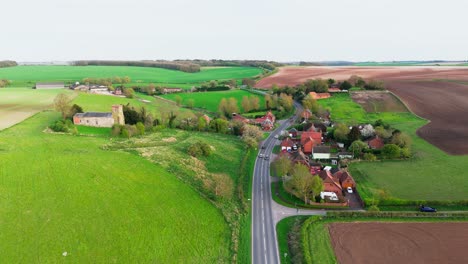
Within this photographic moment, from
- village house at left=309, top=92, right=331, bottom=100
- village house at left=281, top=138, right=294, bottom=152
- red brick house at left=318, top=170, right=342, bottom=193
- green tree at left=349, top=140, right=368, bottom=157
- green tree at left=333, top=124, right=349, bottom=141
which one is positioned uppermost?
village house at left=309, top=92, right=331, bottom=100

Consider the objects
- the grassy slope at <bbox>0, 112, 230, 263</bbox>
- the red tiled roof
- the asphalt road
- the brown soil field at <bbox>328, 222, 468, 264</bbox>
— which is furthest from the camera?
the red tiled roof

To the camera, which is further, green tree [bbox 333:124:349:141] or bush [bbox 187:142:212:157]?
green tree [bbox 333:124:349:141]

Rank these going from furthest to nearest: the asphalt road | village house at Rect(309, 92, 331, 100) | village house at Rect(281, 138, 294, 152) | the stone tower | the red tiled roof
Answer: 1. village house at Rect(309, 92, 331, 100)
2. village house at Rect(281, 138, 294, 152)
3. the stone tower
4. the red tiled roof
5. the asphalt road

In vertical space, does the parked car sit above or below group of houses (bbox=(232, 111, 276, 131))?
below

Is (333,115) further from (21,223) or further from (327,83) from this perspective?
(21,223)

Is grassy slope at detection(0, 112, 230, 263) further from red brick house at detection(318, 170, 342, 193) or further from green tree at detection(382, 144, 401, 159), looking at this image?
green tree at detection(382, 144, 401, 159)

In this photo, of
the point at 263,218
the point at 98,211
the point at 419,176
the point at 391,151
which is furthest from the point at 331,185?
the point at 98,211

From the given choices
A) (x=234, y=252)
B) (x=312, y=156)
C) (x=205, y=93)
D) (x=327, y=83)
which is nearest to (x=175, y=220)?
(x=234, y=252)

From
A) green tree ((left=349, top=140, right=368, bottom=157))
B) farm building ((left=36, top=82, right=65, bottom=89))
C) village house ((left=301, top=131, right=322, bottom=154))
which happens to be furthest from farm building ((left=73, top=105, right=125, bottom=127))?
farm building ((left=36, top=82, right=65, bottom=89))
